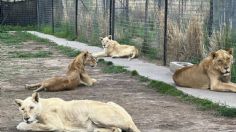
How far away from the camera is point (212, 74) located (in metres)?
9.86

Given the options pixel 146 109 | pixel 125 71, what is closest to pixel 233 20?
pixel 125 71

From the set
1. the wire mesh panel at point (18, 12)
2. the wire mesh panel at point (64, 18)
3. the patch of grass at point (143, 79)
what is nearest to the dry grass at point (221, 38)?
the patch of grass at point (143, 79)

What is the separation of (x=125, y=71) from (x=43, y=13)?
16389 mm

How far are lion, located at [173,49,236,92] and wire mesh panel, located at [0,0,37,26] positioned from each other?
69.7 ft

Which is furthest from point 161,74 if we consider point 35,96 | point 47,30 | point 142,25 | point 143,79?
point 47,30

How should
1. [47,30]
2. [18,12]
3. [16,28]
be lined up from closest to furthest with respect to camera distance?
[47,30] → [16,28] → [18,12]

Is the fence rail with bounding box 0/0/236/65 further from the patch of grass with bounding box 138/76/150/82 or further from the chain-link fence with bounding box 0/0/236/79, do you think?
the patch of grass with bounding box 138/76/150/82

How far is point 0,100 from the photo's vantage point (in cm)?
926

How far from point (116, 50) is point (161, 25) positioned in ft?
5.32

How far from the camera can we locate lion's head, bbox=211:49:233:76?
9617 millimetres

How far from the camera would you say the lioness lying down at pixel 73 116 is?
21.0 ft

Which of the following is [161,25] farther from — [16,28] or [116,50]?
[16,28]

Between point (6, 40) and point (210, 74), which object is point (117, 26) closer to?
point (6, 40)

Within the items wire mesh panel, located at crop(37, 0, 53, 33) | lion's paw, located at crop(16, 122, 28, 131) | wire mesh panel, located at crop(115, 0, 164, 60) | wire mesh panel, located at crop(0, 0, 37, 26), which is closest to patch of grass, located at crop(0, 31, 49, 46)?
wire mesh panel, located at crop(37, 0, 53, 33)
